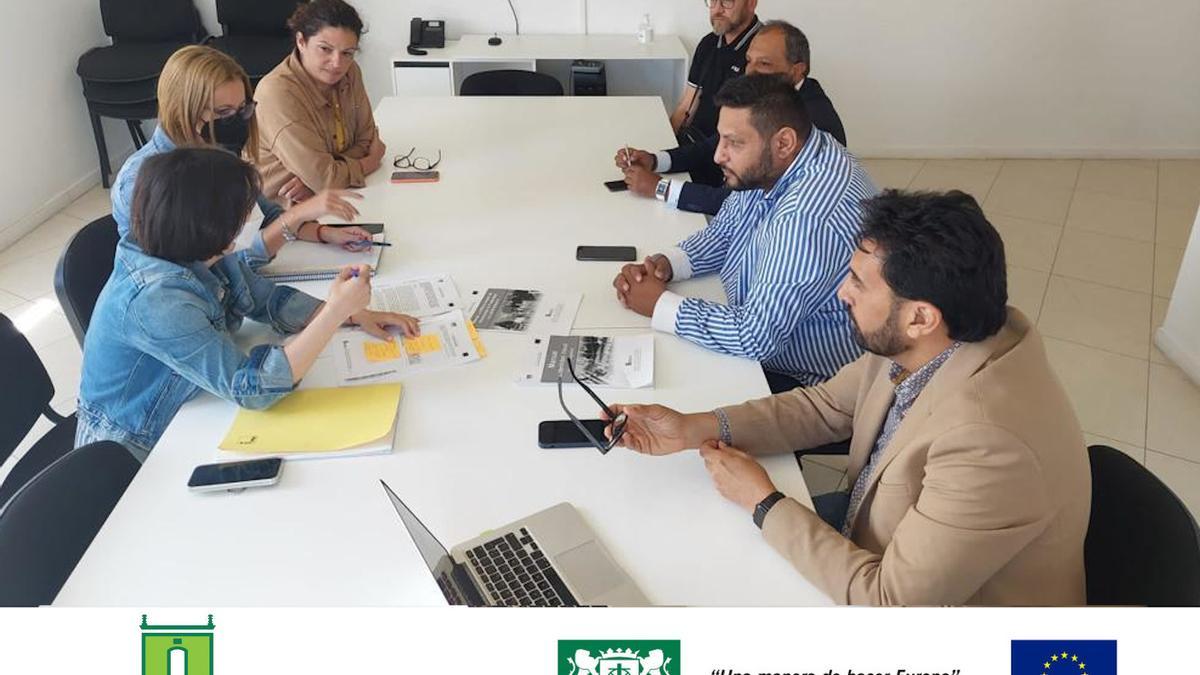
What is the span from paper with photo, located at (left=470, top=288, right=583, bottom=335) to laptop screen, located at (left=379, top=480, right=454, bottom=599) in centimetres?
80

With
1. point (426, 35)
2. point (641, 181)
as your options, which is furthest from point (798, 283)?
point (426, 35)

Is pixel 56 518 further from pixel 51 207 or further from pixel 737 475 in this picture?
pixel 51 207

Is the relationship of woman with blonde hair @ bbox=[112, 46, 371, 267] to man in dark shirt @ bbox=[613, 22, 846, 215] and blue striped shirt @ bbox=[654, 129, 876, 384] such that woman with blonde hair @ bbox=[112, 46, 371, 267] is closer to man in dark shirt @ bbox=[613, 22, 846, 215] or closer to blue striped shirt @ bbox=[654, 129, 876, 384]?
man in dark shirt @ bbox=[613, 22, 846, 215]

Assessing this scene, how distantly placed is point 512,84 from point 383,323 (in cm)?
242

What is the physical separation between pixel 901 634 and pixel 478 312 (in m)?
1.28

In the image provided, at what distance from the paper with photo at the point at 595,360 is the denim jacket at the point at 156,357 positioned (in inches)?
20.2

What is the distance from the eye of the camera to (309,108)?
9.35 feet

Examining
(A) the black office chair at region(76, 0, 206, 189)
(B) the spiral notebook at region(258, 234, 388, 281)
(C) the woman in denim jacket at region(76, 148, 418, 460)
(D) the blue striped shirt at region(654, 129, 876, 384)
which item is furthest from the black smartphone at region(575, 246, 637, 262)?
(A) the black office chair at region(76, 0, 206, 189)

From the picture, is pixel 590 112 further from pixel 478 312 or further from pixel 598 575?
pixel 598 575

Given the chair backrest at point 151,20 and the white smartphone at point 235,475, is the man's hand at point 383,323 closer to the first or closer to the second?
the white smartphone at point 235,475

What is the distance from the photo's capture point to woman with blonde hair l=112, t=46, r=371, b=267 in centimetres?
225

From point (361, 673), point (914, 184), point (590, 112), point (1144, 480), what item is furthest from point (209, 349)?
point (914, 184)

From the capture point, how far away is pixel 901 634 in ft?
3.80

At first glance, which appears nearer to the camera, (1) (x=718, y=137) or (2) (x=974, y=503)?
(2) (x=974, y=503)
